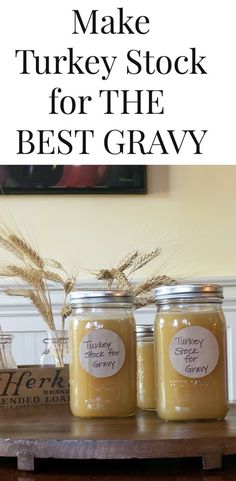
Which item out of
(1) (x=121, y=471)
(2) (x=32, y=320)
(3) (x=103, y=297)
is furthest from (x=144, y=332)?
(2) (x=32, y=320)

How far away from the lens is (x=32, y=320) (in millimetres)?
2539

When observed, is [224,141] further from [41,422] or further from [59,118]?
[41,422]

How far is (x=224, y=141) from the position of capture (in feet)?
8.26

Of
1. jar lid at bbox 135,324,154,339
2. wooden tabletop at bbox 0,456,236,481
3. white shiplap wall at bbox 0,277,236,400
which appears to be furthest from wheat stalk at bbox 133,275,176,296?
white shiplap wall at bbox 0,277,236,400

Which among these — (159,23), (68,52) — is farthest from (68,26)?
(159,23)

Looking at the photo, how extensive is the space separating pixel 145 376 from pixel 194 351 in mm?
280

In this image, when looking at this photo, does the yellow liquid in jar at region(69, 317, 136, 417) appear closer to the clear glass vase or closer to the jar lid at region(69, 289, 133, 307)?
the jar lid at region(69, 289, 133, 307)

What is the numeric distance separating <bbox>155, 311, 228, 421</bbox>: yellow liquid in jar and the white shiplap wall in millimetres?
1466

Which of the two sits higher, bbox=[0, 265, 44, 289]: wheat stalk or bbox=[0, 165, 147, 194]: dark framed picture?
bbox=[0, 165, 147, 194]: dark framed picture

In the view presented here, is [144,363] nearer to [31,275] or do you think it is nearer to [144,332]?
[144,332]

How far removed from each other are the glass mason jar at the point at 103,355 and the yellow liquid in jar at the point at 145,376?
6.2 inches

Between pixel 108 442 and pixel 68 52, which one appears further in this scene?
pixel 68 52

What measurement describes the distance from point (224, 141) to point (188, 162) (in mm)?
130

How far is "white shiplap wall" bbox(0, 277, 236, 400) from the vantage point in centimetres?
252
